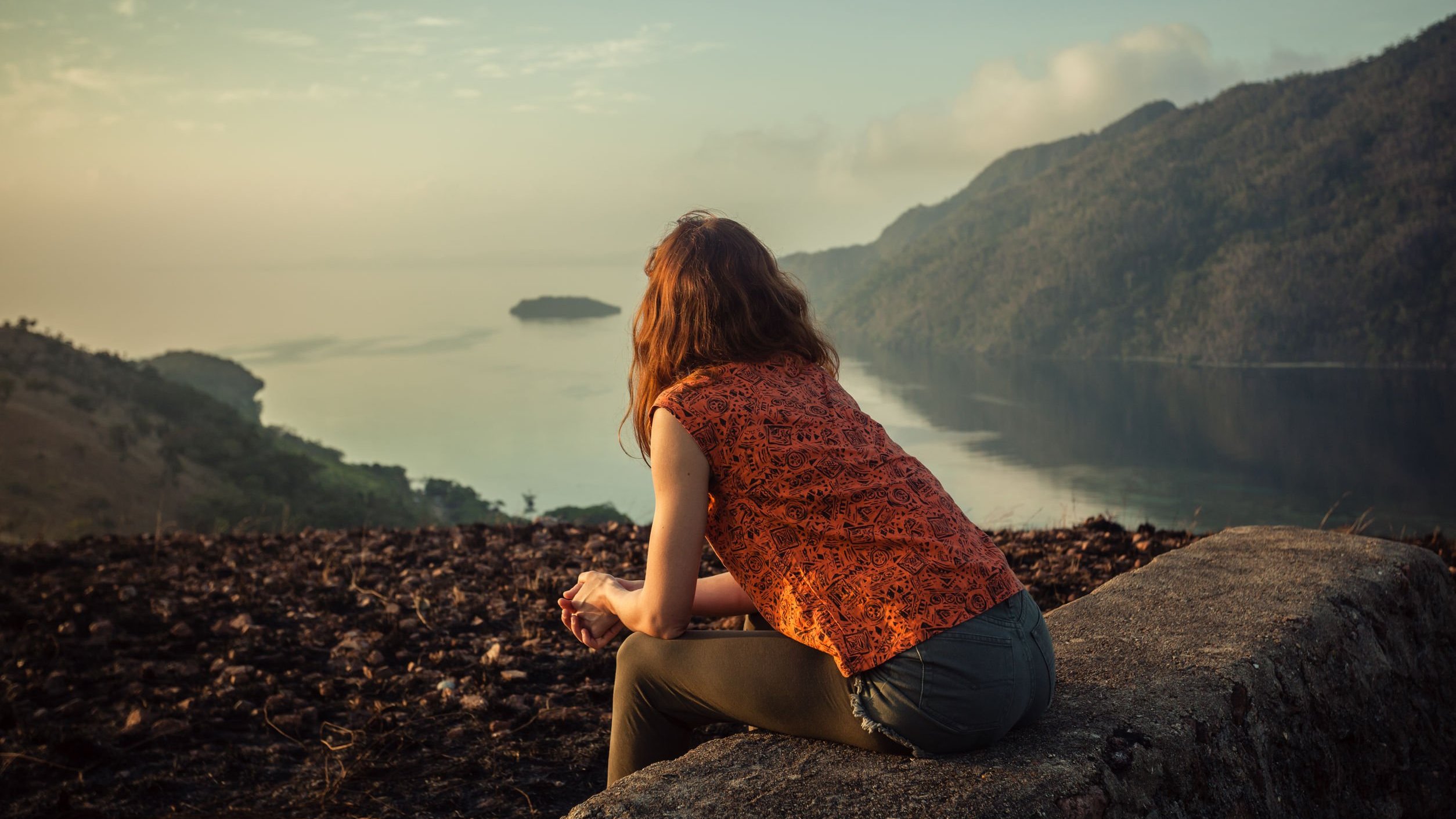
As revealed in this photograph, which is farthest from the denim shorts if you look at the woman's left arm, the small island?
the small island

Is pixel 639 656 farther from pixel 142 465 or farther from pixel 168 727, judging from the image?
pixel 142 465

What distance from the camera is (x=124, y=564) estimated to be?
6398 mm

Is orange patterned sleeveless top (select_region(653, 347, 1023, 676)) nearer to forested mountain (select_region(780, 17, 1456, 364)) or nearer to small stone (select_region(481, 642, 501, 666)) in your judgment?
small stone (select_region(481, 642, 501, 666))

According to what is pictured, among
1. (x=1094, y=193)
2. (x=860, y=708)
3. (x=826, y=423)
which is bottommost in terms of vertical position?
(x=860, y=708)

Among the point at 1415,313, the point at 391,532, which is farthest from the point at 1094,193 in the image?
the point at 391,532

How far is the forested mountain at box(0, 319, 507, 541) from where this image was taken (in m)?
27.9

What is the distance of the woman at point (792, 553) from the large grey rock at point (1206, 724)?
0.14 meters

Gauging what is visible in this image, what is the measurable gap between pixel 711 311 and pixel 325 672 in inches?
129

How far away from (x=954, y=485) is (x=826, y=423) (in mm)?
77746

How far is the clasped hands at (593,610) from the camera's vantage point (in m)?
2.71

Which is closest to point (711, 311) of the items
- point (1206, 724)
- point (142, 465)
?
point (1206, 724)

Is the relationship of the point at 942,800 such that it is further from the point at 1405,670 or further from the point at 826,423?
the point at 1405,670

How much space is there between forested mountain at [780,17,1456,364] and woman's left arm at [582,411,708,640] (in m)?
134

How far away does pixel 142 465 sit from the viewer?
110 ft
